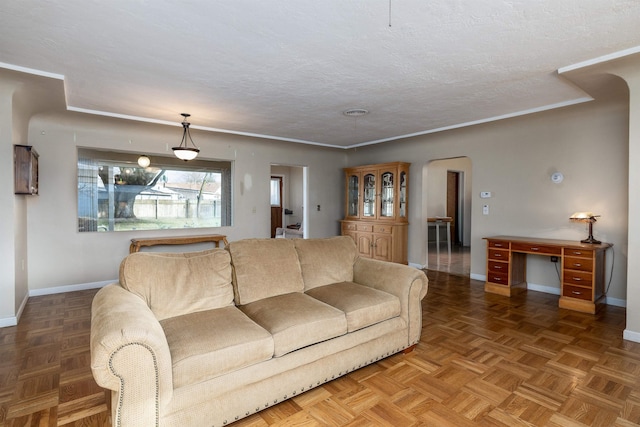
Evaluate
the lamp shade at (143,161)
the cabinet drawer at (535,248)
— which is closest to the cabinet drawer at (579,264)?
the cabinet drawer at (535,248)

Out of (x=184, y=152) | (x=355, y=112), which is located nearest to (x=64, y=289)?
(x=184, y=152)

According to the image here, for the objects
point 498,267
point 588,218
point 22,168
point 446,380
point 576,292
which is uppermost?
point 22,168

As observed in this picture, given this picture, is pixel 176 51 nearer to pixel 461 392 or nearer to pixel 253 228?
pixel 461 392

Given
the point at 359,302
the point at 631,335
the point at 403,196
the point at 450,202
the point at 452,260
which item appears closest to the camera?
the point at 359,302

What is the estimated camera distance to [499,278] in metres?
4.45

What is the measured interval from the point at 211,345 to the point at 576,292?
393 cm

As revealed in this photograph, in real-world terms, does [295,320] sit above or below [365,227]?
below

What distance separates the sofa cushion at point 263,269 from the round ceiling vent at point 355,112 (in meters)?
1.92

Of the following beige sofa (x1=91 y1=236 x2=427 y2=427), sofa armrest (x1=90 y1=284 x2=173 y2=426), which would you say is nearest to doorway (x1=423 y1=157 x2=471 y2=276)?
Answer: beige sofa (x1=91 y1=236 x2=427 y2=427)

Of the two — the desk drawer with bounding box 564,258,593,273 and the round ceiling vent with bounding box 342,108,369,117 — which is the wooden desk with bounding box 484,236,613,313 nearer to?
the desk drawer with bounding box 564,258,593,273

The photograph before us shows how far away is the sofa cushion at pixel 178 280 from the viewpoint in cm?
214

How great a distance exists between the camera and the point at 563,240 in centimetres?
428

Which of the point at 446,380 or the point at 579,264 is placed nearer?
the point at 446,380

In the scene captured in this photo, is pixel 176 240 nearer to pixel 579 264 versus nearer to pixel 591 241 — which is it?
pixel 579 264
